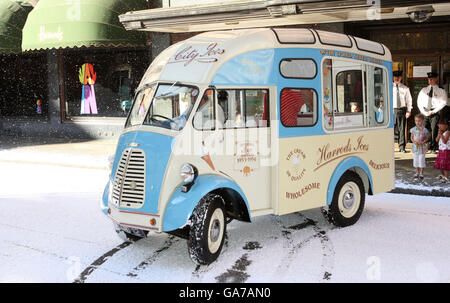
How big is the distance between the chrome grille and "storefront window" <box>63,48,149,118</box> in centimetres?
1237

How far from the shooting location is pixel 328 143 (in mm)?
7207

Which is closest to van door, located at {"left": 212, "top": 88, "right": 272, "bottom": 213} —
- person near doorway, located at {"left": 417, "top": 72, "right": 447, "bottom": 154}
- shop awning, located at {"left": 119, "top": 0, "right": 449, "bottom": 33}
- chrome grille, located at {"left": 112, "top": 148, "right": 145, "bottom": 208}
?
chrome grille, located at {"left": 112, "top": 148, "right": 145, "bottom": 208}

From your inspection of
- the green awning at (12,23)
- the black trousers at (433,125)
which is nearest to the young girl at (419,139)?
the black trousers at (433,125)

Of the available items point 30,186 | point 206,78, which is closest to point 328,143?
point 206,78

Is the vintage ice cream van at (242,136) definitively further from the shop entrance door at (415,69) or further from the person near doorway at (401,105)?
the shop entrance door at (415,69)

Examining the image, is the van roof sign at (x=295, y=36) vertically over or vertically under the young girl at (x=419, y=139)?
over

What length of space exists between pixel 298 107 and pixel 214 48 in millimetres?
1355

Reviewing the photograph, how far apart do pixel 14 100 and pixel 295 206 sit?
57.9ft

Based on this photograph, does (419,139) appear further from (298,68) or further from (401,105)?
(298,68)

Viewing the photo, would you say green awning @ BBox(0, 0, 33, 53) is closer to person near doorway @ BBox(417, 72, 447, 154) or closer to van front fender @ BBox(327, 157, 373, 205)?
person near doorway @ BBox(417, 72, 447, 154)

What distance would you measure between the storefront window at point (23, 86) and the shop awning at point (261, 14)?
6397mm

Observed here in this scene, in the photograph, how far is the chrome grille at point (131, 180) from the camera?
19.4 ft

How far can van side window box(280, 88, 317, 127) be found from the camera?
266 inches
